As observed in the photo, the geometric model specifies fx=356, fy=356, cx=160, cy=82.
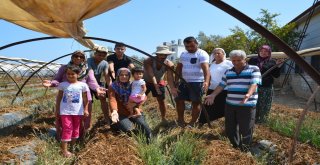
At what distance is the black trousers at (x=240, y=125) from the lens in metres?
4.19

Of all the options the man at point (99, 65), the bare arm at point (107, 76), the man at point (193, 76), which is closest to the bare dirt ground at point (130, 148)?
the man at point (99, 65)

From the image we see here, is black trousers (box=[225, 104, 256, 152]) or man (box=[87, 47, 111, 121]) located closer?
black trousers (box=[225, 104, 256, 152])

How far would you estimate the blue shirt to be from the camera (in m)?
4.16

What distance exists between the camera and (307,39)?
13898 mm

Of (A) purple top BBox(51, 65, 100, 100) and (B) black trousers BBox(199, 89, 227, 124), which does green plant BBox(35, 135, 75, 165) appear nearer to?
(A) purple top BBox(51, 65, 100, 100)

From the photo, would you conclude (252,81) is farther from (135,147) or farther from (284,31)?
(284,31)

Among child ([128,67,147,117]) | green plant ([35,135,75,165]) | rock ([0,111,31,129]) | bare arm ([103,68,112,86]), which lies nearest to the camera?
green plant ([35,135,75,165])

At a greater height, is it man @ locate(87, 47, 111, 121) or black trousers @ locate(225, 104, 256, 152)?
man @ locate(87, 47, 111, 121)

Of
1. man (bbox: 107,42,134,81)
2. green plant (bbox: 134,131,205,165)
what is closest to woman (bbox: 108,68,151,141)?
man (bbox: 107,42,134,81)

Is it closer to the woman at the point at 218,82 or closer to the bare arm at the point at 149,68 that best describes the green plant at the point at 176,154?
the woman at the point at 218,82

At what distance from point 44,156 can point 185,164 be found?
135 cm

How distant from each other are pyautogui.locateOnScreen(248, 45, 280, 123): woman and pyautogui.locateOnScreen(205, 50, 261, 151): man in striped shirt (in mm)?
1283

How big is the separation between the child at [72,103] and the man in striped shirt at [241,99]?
61.1 inches

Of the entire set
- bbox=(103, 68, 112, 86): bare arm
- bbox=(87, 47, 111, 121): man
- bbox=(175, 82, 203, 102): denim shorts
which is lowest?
bbox=(175, 82, 203, 102): denim shorts
